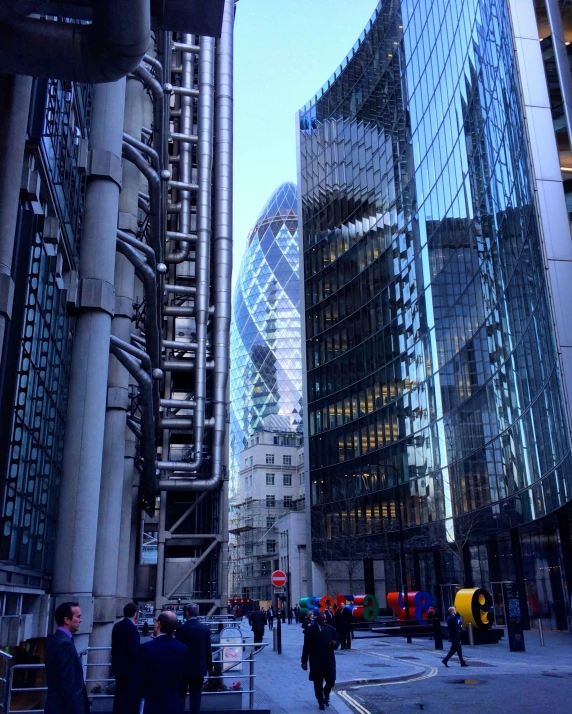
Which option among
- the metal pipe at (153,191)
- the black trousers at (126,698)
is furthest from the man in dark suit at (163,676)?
the metal pipe at (153,191)

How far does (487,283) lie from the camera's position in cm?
3812

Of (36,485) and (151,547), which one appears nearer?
(36,485)

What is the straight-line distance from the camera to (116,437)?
2219 centimetres

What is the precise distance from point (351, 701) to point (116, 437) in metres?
11.0

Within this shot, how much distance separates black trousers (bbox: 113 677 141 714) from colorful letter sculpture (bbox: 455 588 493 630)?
20896mm

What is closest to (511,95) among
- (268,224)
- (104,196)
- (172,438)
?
(104,196)

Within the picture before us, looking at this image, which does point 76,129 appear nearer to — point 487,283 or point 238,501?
point 487,283

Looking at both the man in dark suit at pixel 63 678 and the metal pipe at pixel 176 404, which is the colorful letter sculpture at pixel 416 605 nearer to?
the metal pipe at pixel 176 404

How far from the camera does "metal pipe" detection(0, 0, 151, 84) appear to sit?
7.96 metres

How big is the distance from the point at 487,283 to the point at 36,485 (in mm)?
29686

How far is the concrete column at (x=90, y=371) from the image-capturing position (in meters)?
15.4

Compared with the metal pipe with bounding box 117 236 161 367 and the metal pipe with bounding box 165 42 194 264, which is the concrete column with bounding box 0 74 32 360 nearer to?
the metal pipe with bounding box 117 236 161 367

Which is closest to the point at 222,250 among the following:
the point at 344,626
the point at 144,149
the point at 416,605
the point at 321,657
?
the point at 144,149

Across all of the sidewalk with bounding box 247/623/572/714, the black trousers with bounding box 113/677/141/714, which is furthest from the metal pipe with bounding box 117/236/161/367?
the black trousers with bounding box 113/677/141/714
